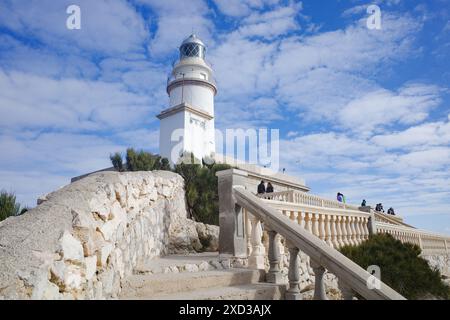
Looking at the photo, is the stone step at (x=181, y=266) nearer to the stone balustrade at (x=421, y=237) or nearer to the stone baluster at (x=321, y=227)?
the stone baluster at (x=321, y=227)

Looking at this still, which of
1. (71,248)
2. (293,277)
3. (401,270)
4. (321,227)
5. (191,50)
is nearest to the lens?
(71,248)

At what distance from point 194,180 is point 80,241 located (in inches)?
416

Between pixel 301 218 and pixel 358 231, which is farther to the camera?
pixel 358 231

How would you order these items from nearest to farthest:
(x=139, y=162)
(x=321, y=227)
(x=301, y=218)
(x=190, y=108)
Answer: (x=301, y=218) < (x=321, y=227) < (x=139, y=162) < (x=190, y=108)

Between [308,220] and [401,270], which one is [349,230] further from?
[308,220]

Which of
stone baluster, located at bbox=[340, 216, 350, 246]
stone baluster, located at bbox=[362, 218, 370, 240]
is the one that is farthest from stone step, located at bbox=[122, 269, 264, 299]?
stone baluster, located at bbox=[362, 218, 370, 240]

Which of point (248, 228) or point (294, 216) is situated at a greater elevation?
point (294, 216)

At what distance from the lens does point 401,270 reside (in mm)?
7023

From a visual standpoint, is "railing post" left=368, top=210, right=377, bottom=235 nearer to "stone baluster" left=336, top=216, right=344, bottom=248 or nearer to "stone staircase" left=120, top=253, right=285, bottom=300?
"stone baluster" left=336, top=216, right=344, bottom=248

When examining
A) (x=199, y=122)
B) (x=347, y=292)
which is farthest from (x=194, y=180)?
(x=199, y=122)

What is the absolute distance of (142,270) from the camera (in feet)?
13.4

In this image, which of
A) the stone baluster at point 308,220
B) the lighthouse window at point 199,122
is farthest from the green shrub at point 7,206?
the lighthouse window at point 199,122
